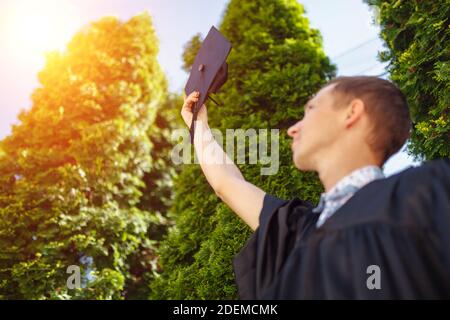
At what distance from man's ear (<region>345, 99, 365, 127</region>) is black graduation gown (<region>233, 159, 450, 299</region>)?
0.30 metres

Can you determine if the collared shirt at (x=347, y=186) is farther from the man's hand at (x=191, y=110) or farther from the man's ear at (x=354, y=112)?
the man's hand at (x=191, y=110)

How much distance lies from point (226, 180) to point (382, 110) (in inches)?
33.0

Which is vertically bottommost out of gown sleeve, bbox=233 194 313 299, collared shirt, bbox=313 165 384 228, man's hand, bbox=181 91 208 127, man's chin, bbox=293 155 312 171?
gown sleeve, bbox=233 194 313 299

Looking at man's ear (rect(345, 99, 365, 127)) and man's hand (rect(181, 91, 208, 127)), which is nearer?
man's ear (rect(345, 99, 365, 127))

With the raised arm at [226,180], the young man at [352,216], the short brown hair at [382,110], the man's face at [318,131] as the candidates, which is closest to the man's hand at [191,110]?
the raised arm at [226,180]

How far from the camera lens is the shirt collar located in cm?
163

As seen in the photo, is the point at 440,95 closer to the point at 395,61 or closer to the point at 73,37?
the point at 395,61

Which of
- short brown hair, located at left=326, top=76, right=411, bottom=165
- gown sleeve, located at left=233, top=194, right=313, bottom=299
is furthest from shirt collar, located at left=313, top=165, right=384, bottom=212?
gown sleeve, located at left=233, top=194, right=313, bottom=299

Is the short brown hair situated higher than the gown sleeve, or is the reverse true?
the short brown hair

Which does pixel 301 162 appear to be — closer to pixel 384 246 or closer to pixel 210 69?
pixel 384 246

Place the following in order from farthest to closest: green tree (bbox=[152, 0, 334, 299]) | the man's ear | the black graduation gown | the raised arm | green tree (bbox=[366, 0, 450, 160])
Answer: green tree (bbox=[152, 0, 334, 299])
green tree (bbox=[366, 0, 450, 160])
the raised arm
the man's ear
the black graduation gown

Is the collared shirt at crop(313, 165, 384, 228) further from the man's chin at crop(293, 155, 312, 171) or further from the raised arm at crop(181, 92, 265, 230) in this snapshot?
the raised arm at crop(181, 92, 265, 230)

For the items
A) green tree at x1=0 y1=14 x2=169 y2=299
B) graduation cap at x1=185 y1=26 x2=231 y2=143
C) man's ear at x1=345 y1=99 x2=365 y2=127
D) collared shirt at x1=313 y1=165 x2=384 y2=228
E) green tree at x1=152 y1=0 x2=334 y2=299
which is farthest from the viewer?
green tree at x1=0 y1=14 x2=169 y2=299

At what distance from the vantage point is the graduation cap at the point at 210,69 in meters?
2.50
